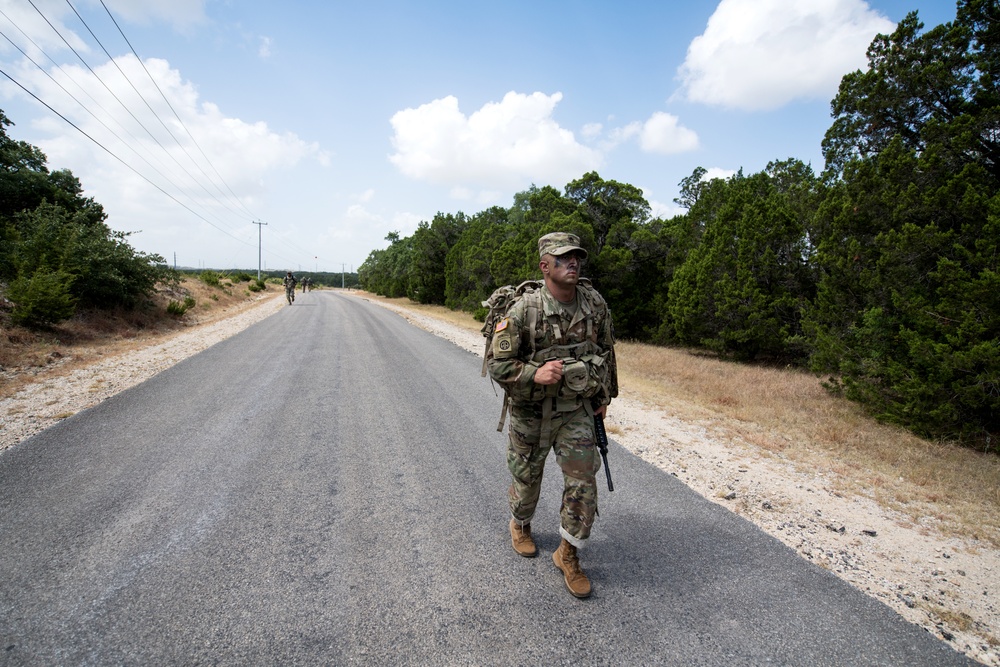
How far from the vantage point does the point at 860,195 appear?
7.75m

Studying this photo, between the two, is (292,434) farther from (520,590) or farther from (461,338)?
(461,338)

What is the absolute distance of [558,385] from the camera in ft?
9.34

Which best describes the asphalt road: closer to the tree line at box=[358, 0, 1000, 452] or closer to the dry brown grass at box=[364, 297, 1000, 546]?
the dry brown grass at box=[364, 297, 1000, 546]

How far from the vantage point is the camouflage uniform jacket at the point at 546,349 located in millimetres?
2748

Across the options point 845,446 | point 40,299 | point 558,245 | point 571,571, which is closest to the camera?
point 571,571

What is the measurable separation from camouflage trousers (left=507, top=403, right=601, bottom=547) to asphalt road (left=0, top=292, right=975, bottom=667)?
1.21 ft

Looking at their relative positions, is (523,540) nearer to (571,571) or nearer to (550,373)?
(571,571)

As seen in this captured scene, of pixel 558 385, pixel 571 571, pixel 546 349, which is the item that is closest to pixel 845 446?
pixel 571 571

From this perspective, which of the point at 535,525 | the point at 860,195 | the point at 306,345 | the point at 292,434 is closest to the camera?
the point at 535,525

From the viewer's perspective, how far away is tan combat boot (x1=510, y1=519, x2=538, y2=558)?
9.80ft

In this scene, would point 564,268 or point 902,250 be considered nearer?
point 564,268

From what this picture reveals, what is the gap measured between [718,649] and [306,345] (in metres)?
11.6

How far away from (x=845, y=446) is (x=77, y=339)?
51.5ft

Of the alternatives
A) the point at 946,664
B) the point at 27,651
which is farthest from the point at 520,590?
the point at 27,651
